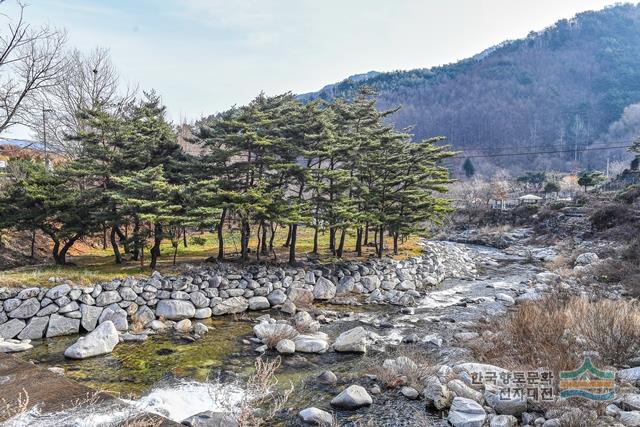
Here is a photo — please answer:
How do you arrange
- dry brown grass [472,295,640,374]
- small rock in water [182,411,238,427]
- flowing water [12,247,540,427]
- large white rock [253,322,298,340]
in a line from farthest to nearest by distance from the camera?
large white rock [253,322,298,340] → dry brown grass [472,295,640,374] → flowing water [12,247,540,427] → small rock in water [182,411,238,427]

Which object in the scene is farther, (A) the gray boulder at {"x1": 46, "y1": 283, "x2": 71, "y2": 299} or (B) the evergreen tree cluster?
(B) the evergreen tree cluster

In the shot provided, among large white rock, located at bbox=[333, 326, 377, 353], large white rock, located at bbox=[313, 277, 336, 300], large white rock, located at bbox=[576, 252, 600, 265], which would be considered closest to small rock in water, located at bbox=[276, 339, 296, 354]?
large white rock, located at bbox=[333, 326, 377, 353]

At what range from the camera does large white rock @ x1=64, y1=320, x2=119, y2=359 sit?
284 inches

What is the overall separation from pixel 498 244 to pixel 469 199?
41.6ft

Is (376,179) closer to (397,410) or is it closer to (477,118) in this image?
(397,410)

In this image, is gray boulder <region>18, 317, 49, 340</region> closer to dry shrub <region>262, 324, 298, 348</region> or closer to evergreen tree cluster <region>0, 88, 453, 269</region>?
evergreen tree cluster <region>0, 88, 453, 269</region>

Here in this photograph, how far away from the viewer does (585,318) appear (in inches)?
260

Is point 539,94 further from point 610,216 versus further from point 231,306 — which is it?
point 231,306

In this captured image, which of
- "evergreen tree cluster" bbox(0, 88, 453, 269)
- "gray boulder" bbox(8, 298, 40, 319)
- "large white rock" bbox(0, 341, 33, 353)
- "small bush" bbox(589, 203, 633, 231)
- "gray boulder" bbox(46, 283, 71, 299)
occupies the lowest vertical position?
"large white rock" bbox(0, 341, 33, 353)

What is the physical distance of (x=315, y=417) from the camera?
16.4ft

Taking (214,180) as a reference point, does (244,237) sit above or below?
below

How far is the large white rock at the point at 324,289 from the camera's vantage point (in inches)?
468

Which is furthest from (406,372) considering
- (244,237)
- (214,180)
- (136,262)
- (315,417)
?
(136,262)

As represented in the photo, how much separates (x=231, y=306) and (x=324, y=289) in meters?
2.97
